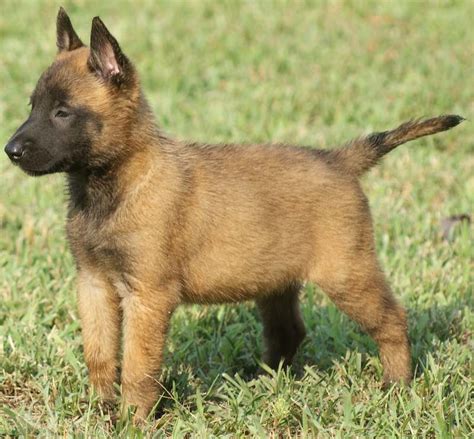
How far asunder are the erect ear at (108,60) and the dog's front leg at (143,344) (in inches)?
41.7

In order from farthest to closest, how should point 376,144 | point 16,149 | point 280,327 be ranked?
point 280,327 < point 376,144 < point 16,149

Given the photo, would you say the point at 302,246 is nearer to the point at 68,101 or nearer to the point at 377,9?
the point at 68,101

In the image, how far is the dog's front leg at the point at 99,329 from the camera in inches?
199

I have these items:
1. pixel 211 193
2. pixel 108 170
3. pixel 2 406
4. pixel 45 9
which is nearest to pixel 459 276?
pixel 211 193

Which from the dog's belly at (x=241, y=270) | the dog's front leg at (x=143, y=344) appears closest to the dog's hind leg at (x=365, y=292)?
the dog's belly at (x=241, y=270)

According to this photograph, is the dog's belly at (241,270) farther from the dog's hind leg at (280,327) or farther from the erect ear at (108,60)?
the erect ear at (108,60)

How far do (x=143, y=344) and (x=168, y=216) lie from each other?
63cm

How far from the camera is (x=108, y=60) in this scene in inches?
191

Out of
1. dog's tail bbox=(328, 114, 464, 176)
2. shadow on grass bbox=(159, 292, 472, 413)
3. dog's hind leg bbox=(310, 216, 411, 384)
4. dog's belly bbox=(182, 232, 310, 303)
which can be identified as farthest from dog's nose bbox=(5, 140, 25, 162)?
dog's tail bbox=(328, 114, 464, 176)

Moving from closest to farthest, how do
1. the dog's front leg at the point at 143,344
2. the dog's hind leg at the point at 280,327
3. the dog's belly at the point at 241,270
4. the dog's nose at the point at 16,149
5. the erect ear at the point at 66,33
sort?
the dog's nose at the point at 16,149 → the dog's front leg at the point at 143,344 → the dog's belly at the point at 241,270 → the erect ear at the point at 66,33 → the dog's hind leg at the point at 280,327

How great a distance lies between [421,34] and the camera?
40.3ft

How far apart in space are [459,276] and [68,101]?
3.17m

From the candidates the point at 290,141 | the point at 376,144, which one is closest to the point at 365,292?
the point at 376,144

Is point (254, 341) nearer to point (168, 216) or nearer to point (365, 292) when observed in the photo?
point (365, 292)
